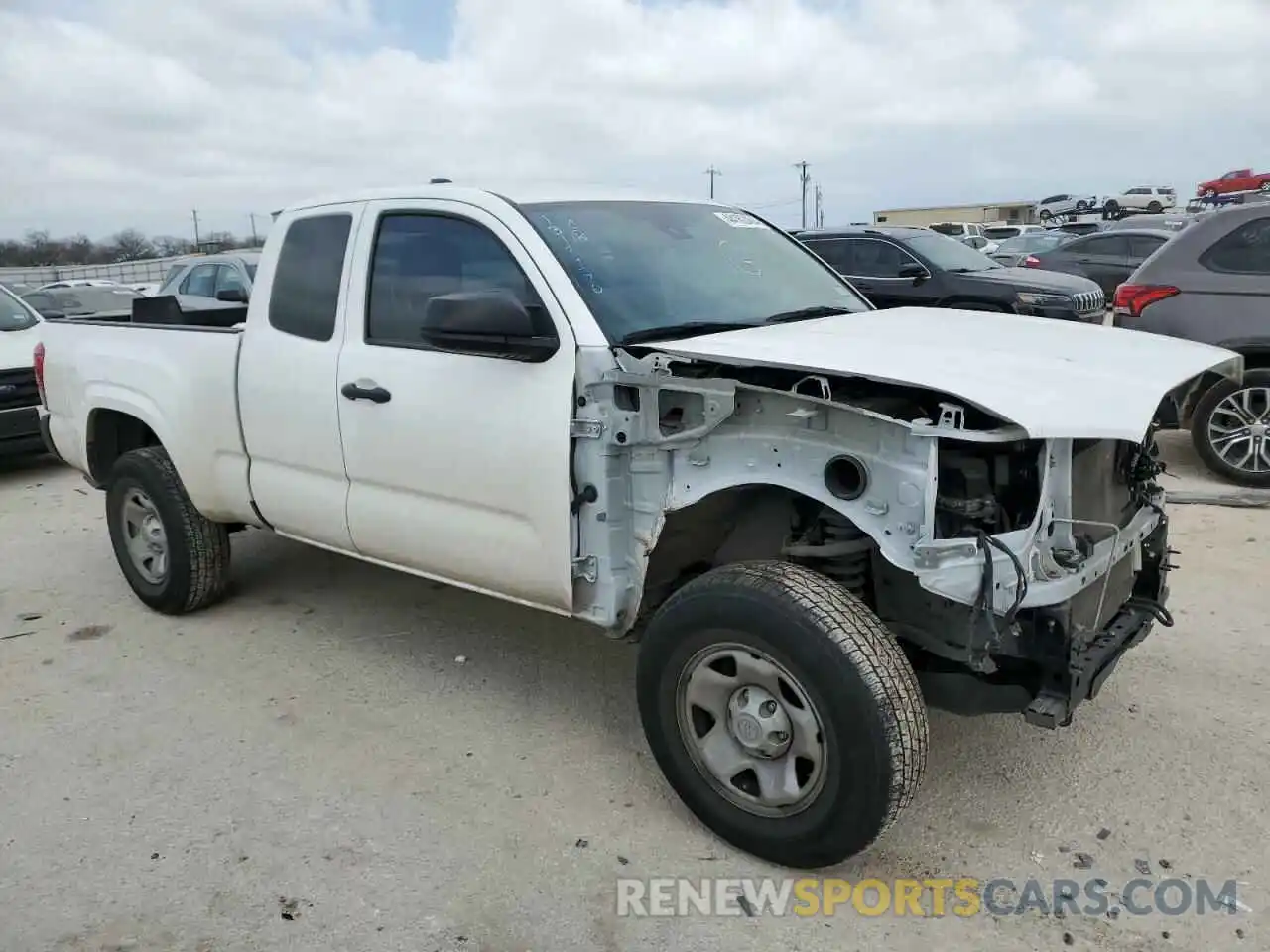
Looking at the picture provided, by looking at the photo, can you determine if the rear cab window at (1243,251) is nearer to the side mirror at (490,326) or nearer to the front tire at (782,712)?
the front tire at (782,712)

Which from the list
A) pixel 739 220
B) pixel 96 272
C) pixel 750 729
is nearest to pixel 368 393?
pixel 739 220

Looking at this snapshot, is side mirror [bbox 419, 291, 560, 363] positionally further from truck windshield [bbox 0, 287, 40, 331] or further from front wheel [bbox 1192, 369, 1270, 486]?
truck windshield [bbox 0, 287, 40, 331]

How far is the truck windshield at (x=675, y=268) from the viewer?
11.4ft

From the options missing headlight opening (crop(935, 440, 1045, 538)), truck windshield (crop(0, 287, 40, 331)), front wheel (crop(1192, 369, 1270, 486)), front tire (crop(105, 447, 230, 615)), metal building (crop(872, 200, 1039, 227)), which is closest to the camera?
missing headlight opening (crop(935, 440, 1045, 538))

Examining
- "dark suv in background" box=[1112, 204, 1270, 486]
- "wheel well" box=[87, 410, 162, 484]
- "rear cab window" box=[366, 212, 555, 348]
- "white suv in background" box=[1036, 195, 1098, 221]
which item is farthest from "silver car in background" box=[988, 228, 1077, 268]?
"white suv in background" box=[1036, 195, 1098, 221]

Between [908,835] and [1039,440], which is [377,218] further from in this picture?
A: [908,835]

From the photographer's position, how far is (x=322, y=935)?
9.12ft

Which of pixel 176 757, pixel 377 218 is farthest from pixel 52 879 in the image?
pixel 377 218

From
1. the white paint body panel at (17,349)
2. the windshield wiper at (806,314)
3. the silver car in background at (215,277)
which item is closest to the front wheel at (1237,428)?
the windshield wiper at (806,314)

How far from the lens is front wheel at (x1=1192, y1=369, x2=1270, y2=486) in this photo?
6.65m

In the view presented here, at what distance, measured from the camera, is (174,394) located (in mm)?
4695

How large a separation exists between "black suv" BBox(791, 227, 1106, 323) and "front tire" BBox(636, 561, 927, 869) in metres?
7.74

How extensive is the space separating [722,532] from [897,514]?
3.02 ft

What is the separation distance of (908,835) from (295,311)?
3.06 metres
